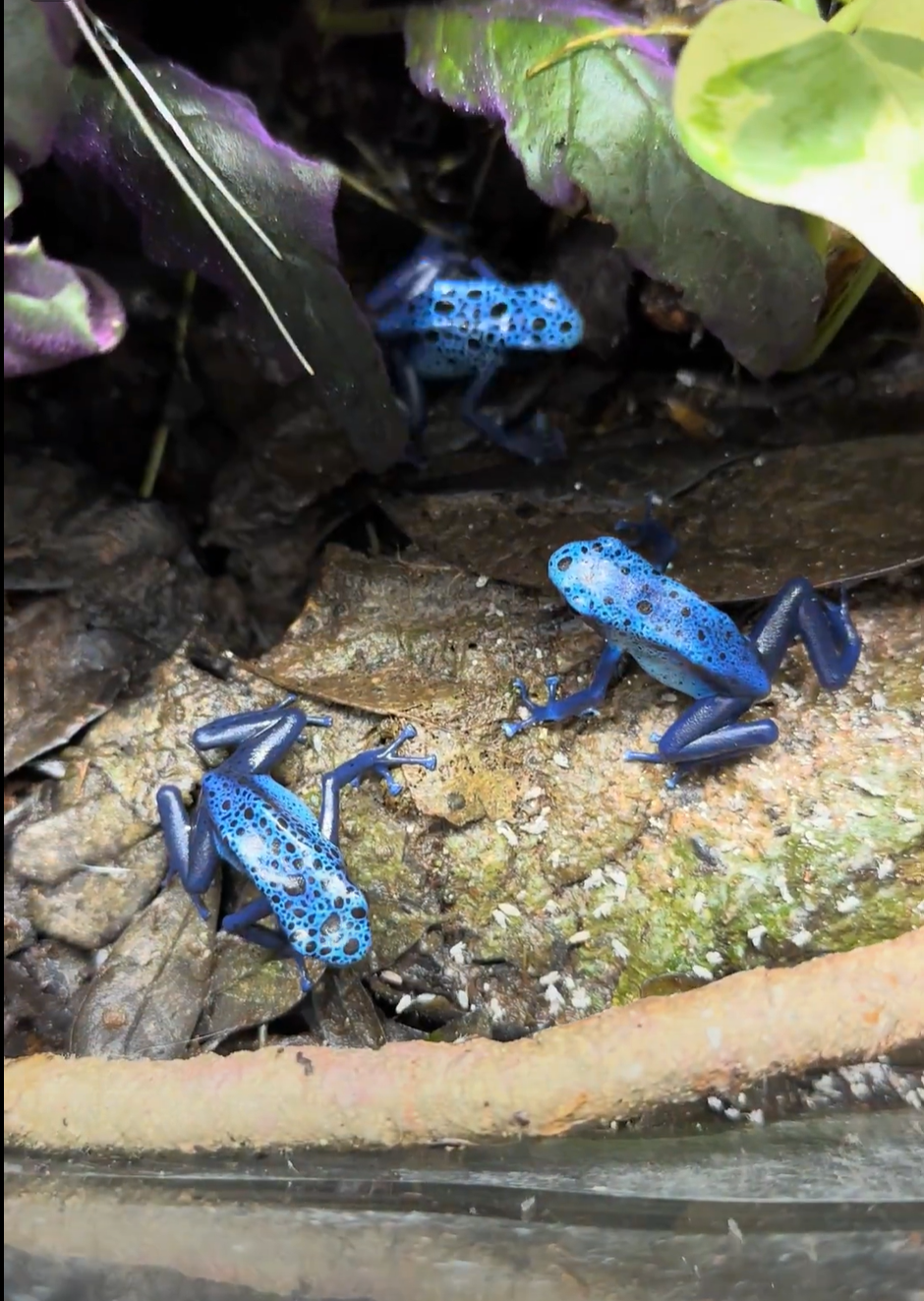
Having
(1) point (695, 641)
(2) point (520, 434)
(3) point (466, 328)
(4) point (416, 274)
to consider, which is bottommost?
(1) point (695, 641)

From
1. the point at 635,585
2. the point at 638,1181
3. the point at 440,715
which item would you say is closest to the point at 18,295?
the point at 440,715

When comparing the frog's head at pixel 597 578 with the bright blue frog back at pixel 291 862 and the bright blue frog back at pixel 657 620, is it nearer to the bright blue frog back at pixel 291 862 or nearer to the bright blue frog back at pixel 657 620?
the bright blue frog back at pixel 657 620

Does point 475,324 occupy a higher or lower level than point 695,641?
higher

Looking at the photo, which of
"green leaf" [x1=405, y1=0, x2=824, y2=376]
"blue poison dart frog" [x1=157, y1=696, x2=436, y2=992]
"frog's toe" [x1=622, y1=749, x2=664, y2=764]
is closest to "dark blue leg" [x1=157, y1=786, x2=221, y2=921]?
"blue poison dart frog" [x1=157, y1=696, x2=436, y2=992]

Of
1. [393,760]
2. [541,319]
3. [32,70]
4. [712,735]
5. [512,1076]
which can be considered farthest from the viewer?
[541,319]

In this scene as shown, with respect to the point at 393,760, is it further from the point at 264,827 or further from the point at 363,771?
the point at 264,827

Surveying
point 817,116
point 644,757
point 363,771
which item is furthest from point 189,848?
point 817,116
